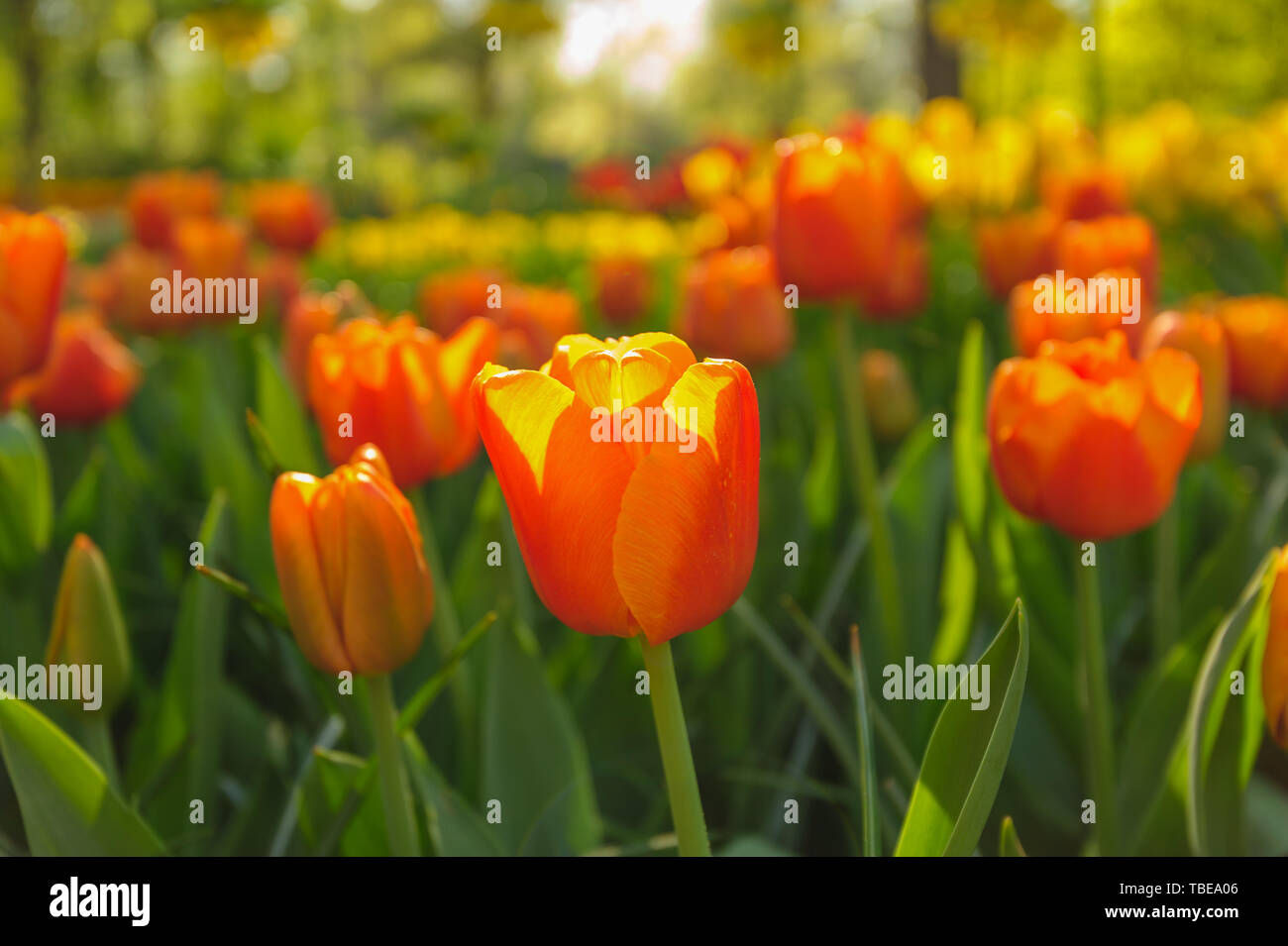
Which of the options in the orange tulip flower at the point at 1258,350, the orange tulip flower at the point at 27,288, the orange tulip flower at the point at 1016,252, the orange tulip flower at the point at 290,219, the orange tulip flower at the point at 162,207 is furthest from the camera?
the orange tulip flower at the point at 290,219

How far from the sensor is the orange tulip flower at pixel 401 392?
4.34 ft

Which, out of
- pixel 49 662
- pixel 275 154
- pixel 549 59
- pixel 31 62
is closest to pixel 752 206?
pixel 49 662

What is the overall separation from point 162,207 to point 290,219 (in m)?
0.48

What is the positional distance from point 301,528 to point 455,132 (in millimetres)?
7129

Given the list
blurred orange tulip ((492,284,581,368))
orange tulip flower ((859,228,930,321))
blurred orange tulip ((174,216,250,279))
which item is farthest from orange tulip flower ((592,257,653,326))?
blurred orange tulip ((174,216,250,279))

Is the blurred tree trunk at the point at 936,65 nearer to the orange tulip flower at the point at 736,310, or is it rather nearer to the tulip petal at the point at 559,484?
the orange tulip flower at the point at 736,310

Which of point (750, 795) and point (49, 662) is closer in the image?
point (49, 662)

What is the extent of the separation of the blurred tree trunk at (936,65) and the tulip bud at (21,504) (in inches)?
291

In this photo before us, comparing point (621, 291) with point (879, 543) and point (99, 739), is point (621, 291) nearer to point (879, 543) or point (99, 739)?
point (879, 543)

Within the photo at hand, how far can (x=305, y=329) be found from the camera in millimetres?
1850

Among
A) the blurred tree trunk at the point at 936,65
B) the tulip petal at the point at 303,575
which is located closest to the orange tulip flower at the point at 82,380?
the tulip petal at the point at 303,575

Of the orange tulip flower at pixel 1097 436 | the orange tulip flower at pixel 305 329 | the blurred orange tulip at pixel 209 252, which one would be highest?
the blurred orange tulip at pixel 209 252

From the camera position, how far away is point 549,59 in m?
35.1
